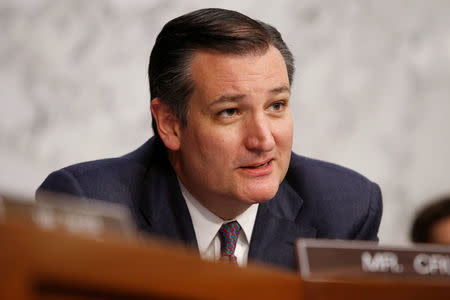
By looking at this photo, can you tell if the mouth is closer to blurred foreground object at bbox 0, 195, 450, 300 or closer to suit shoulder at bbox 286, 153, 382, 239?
suit shoulder at bbox 286, 153, 382, 239

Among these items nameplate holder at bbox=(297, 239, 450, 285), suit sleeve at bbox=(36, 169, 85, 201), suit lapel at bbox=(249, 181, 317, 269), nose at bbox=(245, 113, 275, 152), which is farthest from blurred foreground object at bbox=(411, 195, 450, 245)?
nameplate holder at bbox=(297, 239, 450, 285)

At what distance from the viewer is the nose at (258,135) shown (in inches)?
60.9

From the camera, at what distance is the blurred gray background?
2197 millimetres

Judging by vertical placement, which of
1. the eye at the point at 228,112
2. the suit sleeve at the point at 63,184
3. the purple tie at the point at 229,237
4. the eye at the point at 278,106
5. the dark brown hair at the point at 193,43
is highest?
the dark brown hair at the point at 193,43

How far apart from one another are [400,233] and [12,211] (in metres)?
2.25

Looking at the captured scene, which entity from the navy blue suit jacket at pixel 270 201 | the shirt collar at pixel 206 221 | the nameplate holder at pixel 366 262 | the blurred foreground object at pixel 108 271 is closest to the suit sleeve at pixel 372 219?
the navy blue suit jacket at pixel 270 201

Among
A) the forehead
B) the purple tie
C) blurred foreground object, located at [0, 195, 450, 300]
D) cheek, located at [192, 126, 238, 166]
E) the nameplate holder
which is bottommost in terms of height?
blurred foreground object, located at [0, 195, 450, 300]

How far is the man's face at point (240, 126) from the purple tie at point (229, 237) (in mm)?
81

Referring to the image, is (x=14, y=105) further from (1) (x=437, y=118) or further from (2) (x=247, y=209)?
(1) (x=437, y=118)

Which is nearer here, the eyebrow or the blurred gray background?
the eyebrow

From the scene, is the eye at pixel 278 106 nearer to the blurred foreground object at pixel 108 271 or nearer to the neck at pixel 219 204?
the neck at pixel 219 204

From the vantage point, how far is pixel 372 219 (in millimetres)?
1836

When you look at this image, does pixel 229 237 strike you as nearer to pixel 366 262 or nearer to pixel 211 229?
pixel 211 229

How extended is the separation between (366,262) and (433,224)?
1252 millimetres
